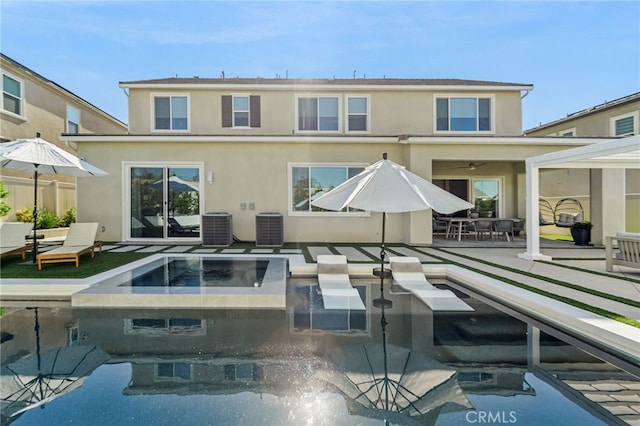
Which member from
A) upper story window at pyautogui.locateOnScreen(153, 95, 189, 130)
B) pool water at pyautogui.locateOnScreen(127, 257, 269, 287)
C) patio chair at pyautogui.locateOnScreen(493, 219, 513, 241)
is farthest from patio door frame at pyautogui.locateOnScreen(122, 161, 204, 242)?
patio chair at pyautogui.locateOnScreen(493, 219, 513, 241)

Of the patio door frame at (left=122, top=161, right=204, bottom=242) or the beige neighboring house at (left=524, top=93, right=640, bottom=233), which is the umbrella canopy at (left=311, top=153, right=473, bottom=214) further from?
the beige neighboring house at (left=524, top=93, right=640, bottom=233)

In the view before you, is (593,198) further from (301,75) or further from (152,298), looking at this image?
(152,298)

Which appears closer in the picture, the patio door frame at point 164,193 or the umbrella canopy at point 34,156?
the umbrella canopy at point 34,156

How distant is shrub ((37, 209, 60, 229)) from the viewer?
1348 cm

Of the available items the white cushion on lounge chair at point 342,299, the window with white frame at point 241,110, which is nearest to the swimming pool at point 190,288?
the white cushion on lounge chair at point 342,299

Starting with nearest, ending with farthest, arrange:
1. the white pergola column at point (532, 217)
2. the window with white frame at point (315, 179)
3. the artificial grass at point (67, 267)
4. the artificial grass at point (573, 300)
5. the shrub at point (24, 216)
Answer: the artificial grass at point (573, 300) < the artificial grass at point (67, 267) < the white pergola column at point (532, 217) < the window with white frame at point (315, 179) < the shrub at point (24, 216)

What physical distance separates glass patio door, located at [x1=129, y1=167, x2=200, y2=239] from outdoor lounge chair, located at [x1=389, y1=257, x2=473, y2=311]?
7942mm

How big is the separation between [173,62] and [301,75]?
727 cm

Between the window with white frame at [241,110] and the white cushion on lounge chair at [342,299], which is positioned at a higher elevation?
the window with white frame at [241,110]

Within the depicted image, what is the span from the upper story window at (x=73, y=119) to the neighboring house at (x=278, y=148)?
244 inches

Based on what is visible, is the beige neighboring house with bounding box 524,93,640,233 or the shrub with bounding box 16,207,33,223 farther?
the beige neighboring house with bounding box 524,93,640,233

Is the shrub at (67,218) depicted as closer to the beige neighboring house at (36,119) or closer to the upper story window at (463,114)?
the beige neighboring house at (36,119)

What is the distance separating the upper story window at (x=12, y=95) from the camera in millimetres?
12883

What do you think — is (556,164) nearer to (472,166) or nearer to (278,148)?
(472,166)
